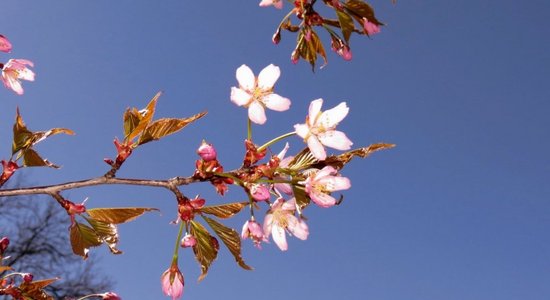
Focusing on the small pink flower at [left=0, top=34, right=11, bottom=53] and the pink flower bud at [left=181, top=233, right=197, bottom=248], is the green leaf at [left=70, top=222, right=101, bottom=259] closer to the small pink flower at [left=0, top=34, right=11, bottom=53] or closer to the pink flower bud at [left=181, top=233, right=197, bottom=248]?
the pink flower bud at [left=181, top=233, right=197, bottom=248]

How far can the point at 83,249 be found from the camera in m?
1.21

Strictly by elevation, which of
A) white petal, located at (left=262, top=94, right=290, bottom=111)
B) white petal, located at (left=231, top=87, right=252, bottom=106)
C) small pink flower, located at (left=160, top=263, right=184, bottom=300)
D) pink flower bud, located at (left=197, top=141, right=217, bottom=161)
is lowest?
small pink flower, located at (left=160, top=263, right=184, bottom=300)

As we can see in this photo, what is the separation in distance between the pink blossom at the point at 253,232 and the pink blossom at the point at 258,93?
18 cm

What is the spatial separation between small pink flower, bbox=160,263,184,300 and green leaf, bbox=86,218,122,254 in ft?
0.46

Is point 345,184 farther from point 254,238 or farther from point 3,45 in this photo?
point 3,45

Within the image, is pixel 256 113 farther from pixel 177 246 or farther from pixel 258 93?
pixel 177 246

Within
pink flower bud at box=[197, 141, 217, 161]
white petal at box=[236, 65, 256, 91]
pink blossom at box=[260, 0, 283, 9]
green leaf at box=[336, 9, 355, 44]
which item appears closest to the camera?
pink flower bud at box=[197, 141, 217, 161]

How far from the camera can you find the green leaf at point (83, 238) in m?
1.18

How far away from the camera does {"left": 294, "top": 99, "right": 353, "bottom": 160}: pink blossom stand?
3.49 ft

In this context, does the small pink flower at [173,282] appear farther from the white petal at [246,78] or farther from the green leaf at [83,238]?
the white petal at [246,78]

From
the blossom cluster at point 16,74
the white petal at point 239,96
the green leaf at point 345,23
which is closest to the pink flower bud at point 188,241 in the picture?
the white petal at point 239,96

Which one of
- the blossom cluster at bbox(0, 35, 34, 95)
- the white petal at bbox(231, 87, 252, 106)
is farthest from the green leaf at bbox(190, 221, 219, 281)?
the blossom cluster at bbox(0, 35, 34, 95)

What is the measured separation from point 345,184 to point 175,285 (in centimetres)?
36

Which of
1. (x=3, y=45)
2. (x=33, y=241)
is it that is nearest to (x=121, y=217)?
(x=3, y=45)
